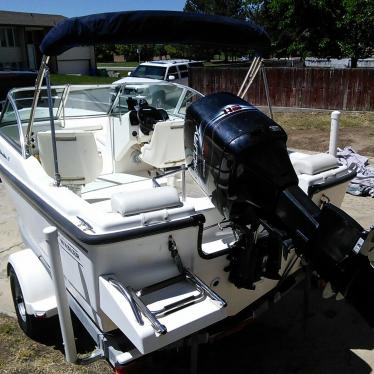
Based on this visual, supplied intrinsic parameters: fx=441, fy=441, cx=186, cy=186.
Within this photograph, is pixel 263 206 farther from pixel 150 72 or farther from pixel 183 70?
pixel 183 70

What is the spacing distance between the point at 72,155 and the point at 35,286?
1.09 meters

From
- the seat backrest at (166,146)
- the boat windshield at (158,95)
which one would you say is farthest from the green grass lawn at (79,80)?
the seat backrest at (166,146)

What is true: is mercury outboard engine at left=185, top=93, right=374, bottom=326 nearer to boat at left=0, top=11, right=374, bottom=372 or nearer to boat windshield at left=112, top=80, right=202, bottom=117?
boat at left=0, top=11, right=374, bottom=372

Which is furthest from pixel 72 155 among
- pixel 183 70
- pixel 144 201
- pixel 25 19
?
pixel 25 19

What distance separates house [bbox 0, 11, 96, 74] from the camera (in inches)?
1186

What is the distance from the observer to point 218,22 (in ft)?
9.22

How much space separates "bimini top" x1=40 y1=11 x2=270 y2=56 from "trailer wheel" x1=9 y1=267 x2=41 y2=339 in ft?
5.33

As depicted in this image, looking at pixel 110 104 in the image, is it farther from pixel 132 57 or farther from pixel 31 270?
pixel 132 57

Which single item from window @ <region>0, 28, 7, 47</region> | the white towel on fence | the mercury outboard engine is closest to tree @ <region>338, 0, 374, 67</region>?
the white towel on fence

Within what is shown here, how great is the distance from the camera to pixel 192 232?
7.63 feet

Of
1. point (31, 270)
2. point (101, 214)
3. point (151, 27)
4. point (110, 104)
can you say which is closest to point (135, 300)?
point (101, 214)

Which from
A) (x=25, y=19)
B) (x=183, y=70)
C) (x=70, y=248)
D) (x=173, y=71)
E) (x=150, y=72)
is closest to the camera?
(x=70, y=248)

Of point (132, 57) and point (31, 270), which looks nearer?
point (31, 270)

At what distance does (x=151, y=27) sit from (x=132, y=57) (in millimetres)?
53305
